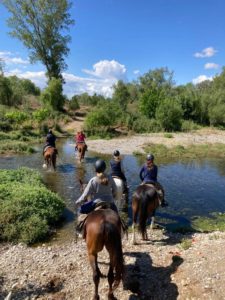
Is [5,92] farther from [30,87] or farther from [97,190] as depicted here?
[97,190]

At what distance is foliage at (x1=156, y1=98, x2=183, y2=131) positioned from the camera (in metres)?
42.5

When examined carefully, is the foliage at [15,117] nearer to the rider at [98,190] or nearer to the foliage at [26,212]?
the foliage at [26,212]

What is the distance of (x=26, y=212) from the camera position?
35.0ft

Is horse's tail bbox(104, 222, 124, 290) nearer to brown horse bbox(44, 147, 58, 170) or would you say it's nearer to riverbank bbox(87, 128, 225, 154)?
brown horse bbox(44, 147, 58, 170)

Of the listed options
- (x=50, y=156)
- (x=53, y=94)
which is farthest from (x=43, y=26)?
(x=50, y=156)

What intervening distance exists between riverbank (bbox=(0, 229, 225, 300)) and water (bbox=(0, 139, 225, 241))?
1.82 m

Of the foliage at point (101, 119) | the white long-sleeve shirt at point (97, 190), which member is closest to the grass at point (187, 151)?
the foliage at point (101, 119)

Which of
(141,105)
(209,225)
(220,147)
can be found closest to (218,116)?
(141,105)

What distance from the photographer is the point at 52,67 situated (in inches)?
2137

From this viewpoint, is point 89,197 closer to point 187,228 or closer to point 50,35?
point 187,228

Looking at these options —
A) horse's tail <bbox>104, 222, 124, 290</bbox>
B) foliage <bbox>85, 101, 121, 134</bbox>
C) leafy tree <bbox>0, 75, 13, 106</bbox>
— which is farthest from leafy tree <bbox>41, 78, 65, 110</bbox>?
horse's tail <bbox>104, 222, 124, 290</bbox>

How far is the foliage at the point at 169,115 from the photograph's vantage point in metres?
42.5

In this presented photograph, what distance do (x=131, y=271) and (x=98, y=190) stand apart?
91.3 inches

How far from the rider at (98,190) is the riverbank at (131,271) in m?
1.75
